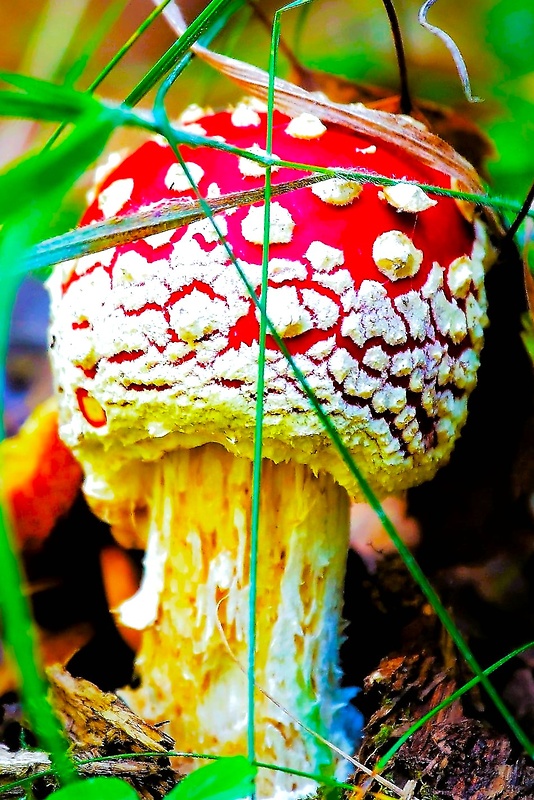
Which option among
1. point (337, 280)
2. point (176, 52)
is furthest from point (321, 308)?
point (176, 52)

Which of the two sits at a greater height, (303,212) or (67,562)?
(303,212)

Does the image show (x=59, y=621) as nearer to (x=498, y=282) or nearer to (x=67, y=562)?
(x=67, y=562)

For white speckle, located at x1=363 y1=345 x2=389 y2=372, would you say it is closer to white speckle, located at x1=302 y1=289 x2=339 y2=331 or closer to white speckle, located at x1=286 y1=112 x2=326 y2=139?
white speckle, located at x1=302 y1=289 x2=339 y2=331

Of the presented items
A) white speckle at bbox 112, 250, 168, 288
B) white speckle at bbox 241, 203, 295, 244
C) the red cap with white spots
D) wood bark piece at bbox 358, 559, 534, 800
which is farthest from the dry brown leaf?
wood bark piece at bbox 358, 559, 534, 800

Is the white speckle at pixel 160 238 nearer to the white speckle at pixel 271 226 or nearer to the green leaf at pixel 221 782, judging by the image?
the white speckle at pixel 271 226

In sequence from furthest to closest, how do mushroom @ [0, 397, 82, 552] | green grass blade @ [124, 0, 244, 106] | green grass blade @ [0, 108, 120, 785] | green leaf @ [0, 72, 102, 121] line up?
mushroom @ [0, 397, 82, 552]
green grass blade @ [124, 0, 244, 106]
green leaf @ [0, 72, 102, 121]
green grass blade @ [0, 108, 120, 785]

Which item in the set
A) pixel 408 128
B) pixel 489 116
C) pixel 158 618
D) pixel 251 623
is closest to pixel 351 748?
pixel 158 618
